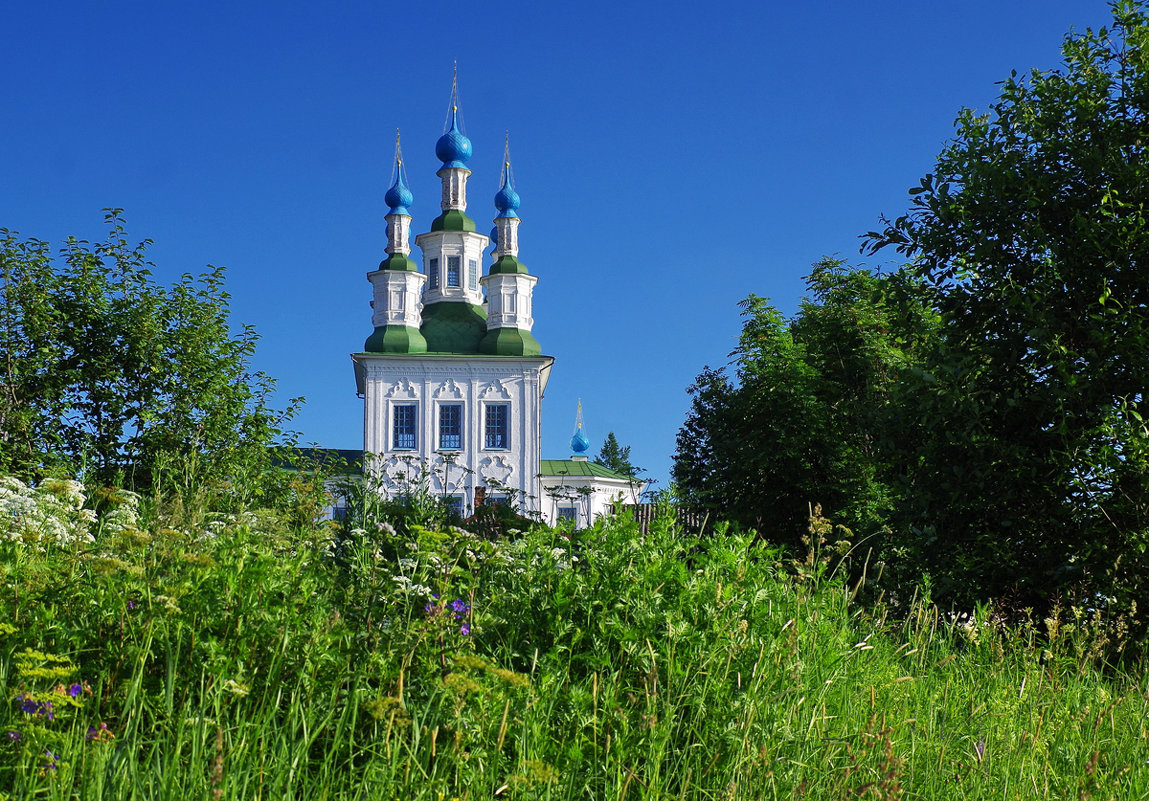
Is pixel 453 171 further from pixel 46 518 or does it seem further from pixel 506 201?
pixel 46 518

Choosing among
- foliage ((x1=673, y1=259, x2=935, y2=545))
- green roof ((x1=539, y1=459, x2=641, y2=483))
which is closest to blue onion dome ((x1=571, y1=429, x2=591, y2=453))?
green roof ((x1=539, y1=459, x2=641, y2=483))

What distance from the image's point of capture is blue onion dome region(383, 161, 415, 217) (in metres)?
39.3

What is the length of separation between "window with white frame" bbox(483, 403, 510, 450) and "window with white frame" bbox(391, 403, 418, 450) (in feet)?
9.07

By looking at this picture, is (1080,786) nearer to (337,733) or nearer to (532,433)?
(337,733)

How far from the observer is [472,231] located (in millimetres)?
39094

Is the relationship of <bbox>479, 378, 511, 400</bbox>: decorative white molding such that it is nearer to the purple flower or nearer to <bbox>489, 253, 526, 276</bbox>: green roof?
<bbox>489, 253, 526, 276</bbox>: green roof

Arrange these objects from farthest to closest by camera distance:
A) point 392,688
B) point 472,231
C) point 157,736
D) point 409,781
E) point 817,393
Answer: point 472,231
point 817,393
point 392,688
point 157,736
point 409,781

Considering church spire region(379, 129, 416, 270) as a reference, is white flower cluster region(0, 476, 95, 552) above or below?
below

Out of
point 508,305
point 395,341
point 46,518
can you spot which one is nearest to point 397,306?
point 395,341

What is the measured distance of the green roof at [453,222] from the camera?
1532 inches

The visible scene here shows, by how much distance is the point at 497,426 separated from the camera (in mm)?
34500

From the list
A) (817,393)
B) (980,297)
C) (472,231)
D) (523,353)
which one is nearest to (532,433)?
(523,353)

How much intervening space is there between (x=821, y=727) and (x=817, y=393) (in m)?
12.4

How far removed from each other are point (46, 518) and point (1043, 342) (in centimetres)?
626
